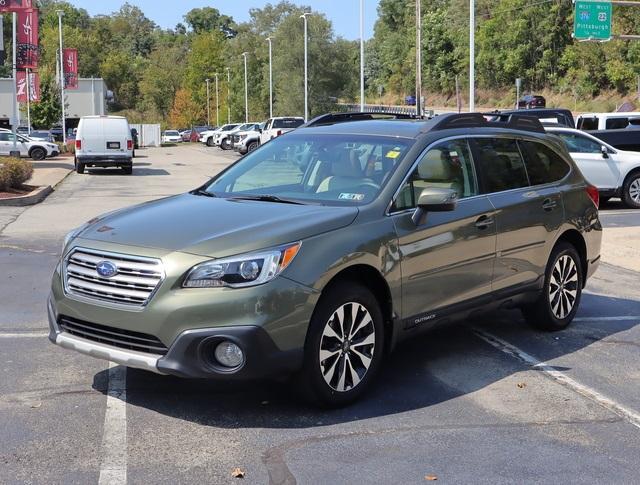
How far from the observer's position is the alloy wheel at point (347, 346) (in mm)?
5066

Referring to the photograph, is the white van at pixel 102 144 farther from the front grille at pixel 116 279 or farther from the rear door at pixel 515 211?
the front grille at pixel 116 279

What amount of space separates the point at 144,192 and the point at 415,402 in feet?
57.5

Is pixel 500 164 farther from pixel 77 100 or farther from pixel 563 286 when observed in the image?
pixel 77 100

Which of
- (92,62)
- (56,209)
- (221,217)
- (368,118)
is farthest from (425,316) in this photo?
(92,62)

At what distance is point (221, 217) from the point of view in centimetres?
527

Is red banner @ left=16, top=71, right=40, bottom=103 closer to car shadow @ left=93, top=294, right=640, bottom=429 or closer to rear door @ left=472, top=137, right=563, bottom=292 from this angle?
rear door @ left=472, top=137, right=563, bottom=292

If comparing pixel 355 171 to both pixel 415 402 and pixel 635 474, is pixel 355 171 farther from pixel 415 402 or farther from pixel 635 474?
pixel 635 474

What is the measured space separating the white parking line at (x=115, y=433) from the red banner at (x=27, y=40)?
100 ft

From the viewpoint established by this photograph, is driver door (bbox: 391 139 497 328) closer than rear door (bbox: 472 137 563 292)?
Yes

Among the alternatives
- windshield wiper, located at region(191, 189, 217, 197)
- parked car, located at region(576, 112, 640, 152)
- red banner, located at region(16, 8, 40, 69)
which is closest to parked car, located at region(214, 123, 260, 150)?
red banner, located at region(16, 8, 40, 69)

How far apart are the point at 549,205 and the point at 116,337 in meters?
3.81

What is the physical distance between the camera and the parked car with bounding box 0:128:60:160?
1481 inches

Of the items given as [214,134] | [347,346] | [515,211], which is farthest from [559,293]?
[214,134]

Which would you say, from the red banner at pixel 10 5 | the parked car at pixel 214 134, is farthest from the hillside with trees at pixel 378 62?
the red banner at pixel 10 5
